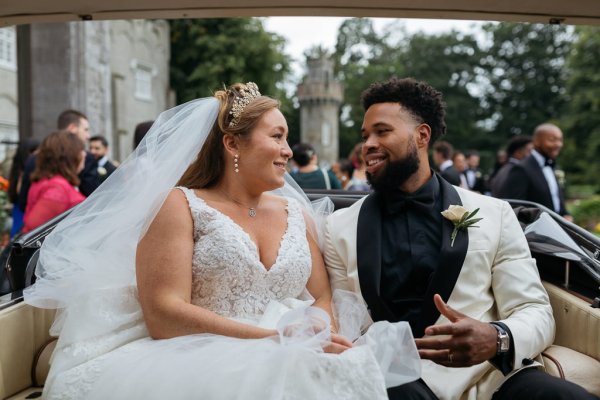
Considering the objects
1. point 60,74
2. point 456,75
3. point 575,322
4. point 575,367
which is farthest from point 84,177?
point 456,75

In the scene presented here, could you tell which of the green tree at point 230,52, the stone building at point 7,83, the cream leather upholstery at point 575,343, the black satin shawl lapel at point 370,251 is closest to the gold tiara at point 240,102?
the black satin shawl lapel at point 370,251

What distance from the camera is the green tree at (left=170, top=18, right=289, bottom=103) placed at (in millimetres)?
25906

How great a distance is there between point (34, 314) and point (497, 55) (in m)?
49.7

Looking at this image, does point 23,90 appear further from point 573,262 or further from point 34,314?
point 573,262

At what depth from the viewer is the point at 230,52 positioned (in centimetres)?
2627

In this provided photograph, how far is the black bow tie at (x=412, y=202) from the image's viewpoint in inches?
128

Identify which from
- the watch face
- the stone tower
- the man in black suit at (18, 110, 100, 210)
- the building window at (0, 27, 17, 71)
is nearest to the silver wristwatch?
the watch face

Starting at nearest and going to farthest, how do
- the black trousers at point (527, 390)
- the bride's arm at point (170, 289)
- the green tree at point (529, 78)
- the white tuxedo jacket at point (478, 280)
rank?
1. the black trousers at point (527, 390)
2. the bride's arm at point (170, 289)
3. the white tuxedo jacket at point (478, 280)
4. the green tree at point (529, 78)

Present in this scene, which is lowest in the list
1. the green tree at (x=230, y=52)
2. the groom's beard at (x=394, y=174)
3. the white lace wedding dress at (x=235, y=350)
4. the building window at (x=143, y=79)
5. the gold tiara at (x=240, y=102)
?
the white lace wedding dress at (x=235, y=350)

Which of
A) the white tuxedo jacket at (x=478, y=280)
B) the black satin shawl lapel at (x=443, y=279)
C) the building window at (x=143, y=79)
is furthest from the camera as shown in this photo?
the building window at (x=143, y=79)

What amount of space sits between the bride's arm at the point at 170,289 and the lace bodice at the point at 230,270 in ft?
0.29

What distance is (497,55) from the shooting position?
48.3 meters

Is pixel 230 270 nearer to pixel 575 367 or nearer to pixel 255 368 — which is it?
pixel 255 368

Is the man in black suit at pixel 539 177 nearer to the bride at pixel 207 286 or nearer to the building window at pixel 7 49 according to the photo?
the bride at pixel 207 286
